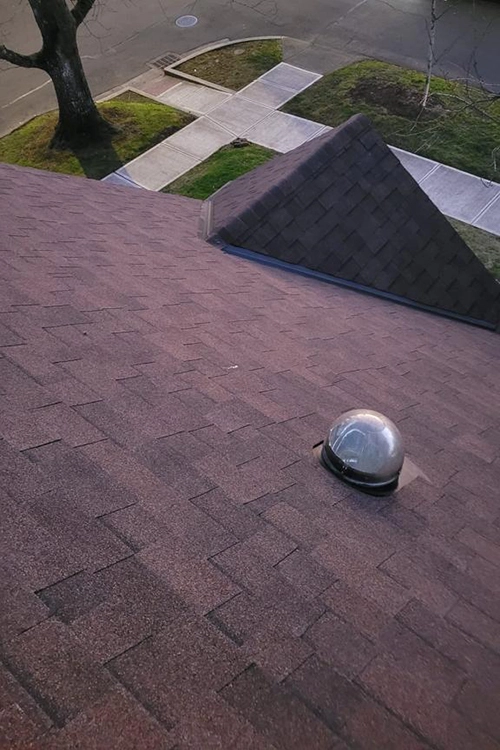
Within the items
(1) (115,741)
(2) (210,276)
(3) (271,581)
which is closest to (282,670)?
(3) (271,581)

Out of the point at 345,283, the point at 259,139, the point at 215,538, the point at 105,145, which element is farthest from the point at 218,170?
the point at 215,538

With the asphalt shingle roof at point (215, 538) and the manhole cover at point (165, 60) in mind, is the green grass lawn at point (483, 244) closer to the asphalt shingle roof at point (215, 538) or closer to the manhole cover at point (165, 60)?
the asphalt shingle roof at point (215, 538)

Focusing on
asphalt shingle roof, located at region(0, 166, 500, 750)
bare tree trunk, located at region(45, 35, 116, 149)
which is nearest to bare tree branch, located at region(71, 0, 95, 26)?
bare tree trunk, located at region(45, 35, 116, 149)

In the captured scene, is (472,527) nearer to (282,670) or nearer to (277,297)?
(282,670)

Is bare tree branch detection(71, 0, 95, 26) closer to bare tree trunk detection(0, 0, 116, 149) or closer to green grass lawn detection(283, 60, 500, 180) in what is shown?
bare tree trunk detection(0, 0, 116, 149)

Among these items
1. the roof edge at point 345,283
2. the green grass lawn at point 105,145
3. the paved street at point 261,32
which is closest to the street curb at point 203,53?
the paved street at point 261,32
